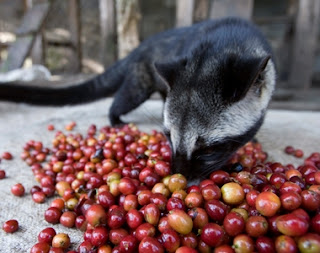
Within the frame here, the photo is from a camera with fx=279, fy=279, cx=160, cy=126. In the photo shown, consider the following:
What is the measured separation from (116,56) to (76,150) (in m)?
3.45

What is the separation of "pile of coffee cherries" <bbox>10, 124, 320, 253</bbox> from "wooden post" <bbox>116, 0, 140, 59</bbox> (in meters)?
3.84

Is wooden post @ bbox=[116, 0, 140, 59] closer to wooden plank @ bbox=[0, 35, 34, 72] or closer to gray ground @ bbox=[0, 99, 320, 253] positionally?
gray ground @ bbox=[0, 99, 320, 253]

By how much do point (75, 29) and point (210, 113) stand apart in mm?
5182

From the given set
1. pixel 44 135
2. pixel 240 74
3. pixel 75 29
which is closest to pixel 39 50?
pixel 75 29

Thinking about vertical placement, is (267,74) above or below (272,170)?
above

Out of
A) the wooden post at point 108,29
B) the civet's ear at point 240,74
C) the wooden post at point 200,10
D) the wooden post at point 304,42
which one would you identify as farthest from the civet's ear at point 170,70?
the wooden post at point 304,42

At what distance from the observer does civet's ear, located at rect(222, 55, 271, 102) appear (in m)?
1.51

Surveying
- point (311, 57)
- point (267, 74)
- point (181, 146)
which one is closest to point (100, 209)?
point (181, 146)

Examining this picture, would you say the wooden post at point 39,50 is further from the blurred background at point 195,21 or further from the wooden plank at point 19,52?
the wooden plank at point 19,52

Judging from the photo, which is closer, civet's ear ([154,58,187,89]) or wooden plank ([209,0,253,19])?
civet's ear ([154,58,187,89])

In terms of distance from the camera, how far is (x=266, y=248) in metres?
1.13

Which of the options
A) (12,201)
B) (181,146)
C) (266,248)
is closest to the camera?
(266,248)

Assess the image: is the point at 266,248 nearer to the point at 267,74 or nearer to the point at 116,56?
the point at 267,74

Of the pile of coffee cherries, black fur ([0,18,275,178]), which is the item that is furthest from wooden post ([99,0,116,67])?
the pile of coffee cherries
